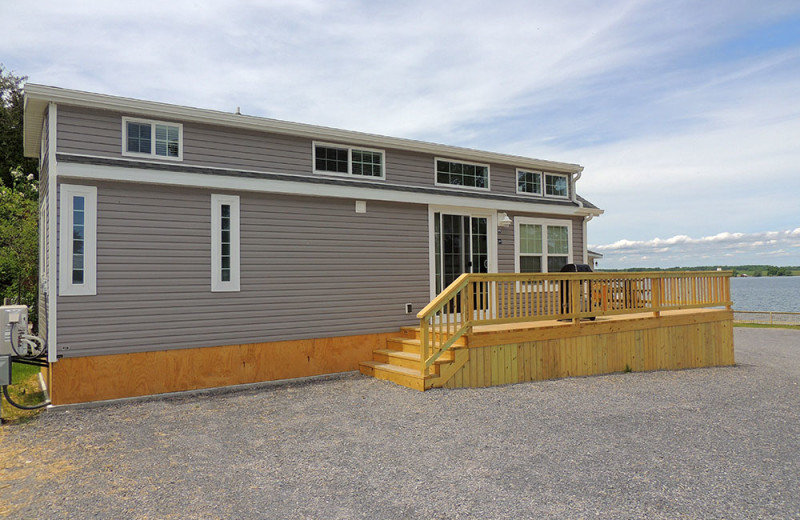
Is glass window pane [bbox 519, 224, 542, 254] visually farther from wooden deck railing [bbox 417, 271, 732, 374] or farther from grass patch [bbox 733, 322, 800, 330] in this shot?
grass patch [bbox 733, 322, 800, 330]

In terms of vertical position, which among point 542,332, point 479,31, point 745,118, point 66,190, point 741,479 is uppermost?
point 479,31

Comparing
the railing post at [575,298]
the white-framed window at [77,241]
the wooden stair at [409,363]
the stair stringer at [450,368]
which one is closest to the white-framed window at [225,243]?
the white-framed window at [77,241]

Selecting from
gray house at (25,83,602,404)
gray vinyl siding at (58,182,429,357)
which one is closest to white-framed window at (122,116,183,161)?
gray house at (25,83,602,404)

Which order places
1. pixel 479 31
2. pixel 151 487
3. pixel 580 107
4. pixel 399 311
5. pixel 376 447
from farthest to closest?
pixel 580 107 → pixel 479 31 → pixel 399 311 → pixel 376 447 → pixel 151 487

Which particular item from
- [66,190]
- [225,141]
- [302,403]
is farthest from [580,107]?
[66,190]

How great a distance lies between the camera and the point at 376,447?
4418 millimetres

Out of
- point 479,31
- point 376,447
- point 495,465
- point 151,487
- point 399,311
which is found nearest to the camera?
point 151,487

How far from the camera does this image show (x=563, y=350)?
785 cm

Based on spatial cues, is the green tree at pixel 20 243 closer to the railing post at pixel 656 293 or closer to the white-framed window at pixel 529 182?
the white-framed window at pixel 529 182

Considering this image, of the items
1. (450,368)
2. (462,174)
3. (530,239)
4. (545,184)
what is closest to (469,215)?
(462,174)

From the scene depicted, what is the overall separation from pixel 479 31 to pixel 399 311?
5560 mm

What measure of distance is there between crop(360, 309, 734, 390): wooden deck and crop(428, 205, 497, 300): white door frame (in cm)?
122

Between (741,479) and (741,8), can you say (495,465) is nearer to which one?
(741,479)

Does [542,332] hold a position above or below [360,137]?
below
